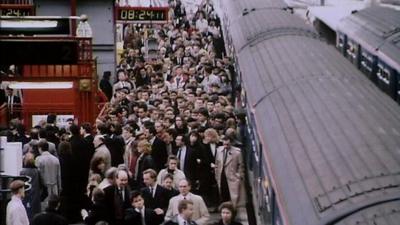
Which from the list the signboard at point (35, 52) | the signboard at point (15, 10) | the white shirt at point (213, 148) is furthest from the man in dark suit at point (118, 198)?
the signboard at point (15, 10)

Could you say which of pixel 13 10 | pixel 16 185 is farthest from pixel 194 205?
pixel 13 10

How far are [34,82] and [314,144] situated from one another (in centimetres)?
1169

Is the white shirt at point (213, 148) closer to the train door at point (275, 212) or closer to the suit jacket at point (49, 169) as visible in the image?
the suit jacket at point (49, 169)

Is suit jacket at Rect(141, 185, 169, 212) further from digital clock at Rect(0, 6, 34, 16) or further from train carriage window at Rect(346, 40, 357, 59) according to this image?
digital clock at Rect(0, 6, 34, 16)

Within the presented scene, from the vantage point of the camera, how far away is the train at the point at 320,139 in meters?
6.15

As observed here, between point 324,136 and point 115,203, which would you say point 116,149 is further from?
point 324,136

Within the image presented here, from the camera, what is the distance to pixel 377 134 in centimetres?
719

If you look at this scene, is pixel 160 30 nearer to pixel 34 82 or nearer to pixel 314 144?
pixel 34 82

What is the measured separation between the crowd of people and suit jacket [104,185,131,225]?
1 centimetres

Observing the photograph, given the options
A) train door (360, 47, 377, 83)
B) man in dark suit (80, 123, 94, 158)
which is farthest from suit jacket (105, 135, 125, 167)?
train door (360, 47, 377, 83)

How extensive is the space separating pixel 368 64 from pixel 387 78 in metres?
1.52

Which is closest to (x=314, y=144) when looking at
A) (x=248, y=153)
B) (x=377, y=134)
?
(x=377, y=134)

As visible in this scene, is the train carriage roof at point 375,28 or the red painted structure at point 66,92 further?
the red painted structure at point 66,92

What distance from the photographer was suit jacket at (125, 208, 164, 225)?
10398 mm
